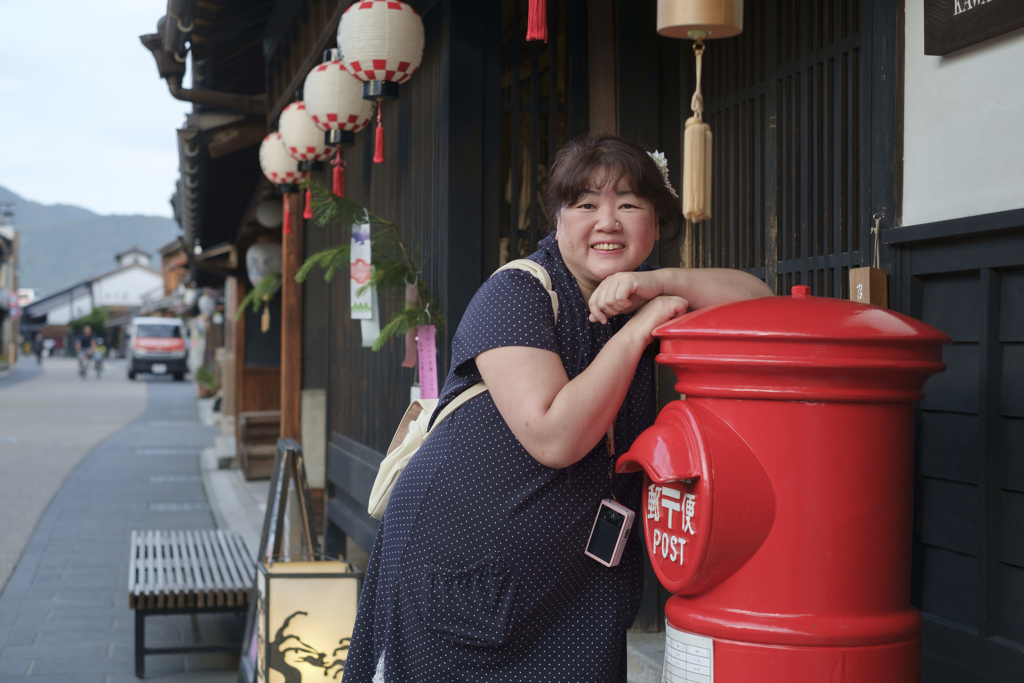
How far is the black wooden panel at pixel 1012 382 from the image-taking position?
196 centimetres

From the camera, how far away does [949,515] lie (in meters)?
2.17

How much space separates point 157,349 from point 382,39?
38681mm

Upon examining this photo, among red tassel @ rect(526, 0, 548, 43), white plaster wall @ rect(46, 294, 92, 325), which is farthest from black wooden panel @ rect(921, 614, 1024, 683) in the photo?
white plaster wall @ rect(46, 294, 92, 325)

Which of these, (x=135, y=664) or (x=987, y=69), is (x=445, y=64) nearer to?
(x=987, y=69)

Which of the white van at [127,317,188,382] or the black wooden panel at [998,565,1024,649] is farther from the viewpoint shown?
the white van at [127,317,188,382]

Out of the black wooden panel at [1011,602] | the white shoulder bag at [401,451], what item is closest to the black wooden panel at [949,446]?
the black wooden panel at [1011,602]

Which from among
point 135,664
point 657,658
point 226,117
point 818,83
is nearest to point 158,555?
Answer: point 135,664

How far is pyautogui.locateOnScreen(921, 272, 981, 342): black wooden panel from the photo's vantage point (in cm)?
210

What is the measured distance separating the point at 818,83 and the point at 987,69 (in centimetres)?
84

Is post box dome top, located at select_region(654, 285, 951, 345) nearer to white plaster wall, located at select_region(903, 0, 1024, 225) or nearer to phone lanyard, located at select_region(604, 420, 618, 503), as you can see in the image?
phone lanyard, located at select_region(604, 420, 618, 503)

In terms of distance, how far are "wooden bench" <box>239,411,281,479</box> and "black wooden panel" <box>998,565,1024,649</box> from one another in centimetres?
927

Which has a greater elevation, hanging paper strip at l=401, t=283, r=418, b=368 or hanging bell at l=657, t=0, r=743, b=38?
hanging bell at l=657, t=0, r=743, b=38

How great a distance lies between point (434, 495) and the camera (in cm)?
194

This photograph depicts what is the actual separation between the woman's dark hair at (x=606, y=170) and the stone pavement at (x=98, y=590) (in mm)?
4074
